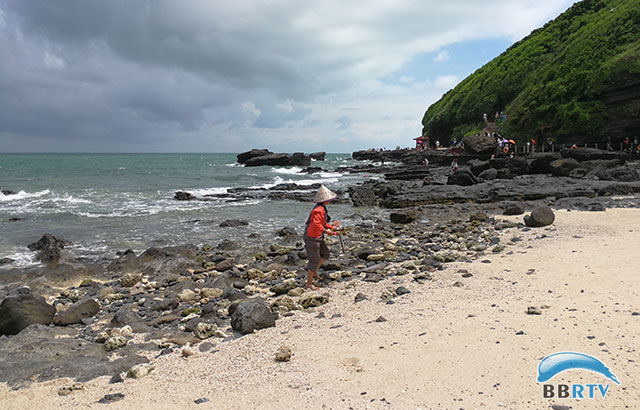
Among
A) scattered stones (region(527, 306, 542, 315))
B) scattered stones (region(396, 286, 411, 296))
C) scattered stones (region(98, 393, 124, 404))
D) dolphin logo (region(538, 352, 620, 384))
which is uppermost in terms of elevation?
dolphin logo (region(538, 352, 620, 384))

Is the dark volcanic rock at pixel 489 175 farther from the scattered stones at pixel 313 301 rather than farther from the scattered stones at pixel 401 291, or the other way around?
the scattered stones at pixel 313 301

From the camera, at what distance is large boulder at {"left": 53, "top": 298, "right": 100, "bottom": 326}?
651 cm

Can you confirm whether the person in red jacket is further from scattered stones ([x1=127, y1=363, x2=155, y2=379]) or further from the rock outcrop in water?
the rock outcrop in water

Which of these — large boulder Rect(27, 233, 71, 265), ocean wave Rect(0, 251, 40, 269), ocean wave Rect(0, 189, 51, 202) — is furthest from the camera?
ocean wave Rect(0, 189, 51, 202)

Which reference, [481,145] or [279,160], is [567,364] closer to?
[481,145]

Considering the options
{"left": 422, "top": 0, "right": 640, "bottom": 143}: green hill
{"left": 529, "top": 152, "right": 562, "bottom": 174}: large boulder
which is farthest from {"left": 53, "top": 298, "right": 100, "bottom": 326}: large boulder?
{"left": 422, "top": 0, "right": 640, "bottom": 143}: green hill

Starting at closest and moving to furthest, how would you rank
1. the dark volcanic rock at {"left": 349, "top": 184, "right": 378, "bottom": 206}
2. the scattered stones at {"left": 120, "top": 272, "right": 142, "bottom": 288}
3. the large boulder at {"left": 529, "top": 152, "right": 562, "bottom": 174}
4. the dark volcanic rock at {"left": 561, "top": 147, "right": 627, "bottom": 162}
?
the scattered stones at {"left": 120, "top": 272, "right": 142, "bottom": 288} < the dark volcanic rock at {"left": 349, "top": 184, "right": 378, "bottom": 206} < the large boulder at {"left": 529, "top": 152, "right": 562, "bottom": 174} < the dark volcanic rock at {"left": 561, "top": 147, "right": 627, "bottom": 162}

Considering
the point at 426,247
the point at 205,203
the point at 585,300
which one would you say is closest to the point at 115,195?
the point at 205,203

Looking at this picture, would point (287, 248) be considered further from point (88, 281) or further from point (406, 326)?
point (406, 326)

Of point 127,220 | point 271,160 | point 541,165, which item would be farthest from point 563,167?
point 271,160

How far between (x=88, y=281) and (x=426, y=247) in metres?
8.27

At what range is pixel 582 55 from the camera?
45594 millimetres

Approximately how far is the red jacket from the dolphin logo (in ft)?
14.7

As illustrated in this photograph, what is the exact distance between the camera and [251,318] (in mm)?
5645
